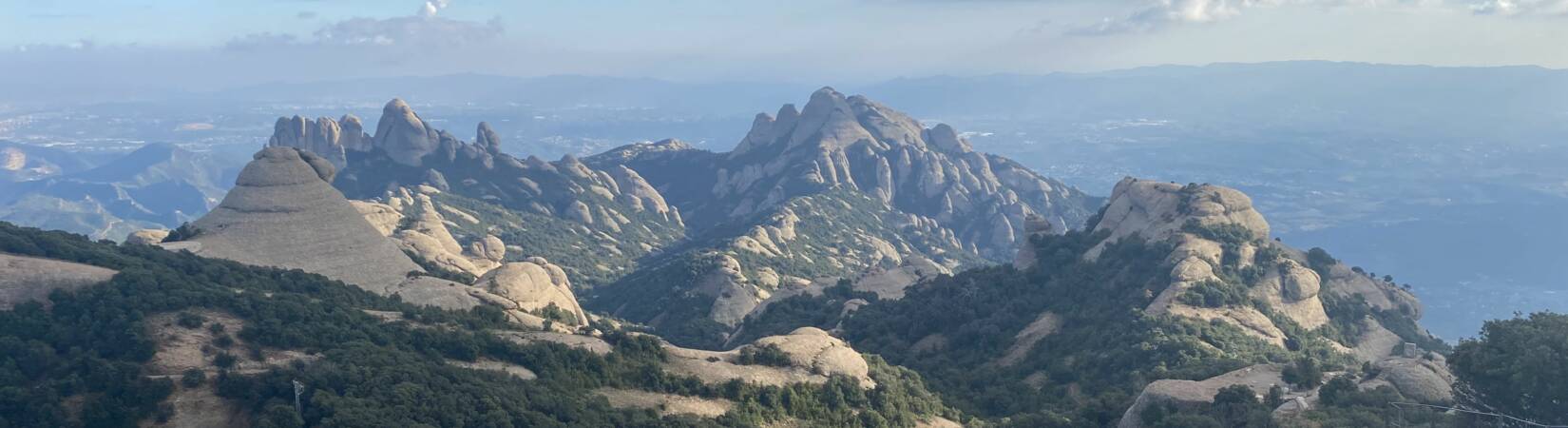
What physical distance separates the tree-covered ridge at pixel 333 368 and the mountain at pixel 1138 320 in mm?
15961

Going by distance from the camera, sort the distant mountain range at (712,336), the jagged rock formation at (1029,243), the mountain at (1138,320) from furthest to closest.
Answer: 1. the jagged rock formation at (1029,243)
2. the mountain at (1138,320)
3. the distant mountain range at (712,336)

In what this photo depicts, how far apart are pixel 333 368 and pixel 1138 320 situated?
68.2 meters

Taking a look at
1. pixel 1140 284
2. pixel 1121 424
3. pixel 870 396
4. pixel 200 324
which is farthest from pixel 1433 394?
pixel 200 324

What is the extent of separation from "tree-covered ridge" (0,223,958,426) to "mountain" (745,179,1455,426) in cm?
1596

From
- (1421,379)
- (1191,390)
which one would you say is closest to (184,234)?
(1191,390)

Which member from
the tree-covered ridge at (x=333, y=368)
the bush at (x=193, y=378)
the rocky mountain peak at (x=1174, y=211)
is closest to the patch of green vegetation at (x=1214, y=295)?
the rocky mountain peak at (x=1174, y=211)

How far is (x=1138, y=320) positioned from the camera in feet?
340

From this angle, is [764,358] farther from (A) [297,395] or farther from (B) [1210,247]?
(B) [1210,247]

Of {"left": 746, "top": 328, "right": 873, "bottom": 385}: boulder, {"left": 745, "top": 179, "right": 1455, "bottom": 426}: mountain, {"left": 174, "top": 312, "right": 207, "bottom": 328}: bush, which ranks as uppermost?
{"left": 174, "top": 312, "right": 207, "bottom": 328}: bush

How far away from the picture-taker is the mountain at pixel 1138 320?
88062 millimetres

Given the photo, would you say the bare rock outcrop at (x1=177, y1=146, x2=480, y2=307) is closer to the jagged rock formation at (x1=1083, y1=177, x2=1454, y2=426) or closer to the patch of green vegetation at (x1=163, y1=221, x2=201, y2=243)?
the patch of green vegetation at (x1=163, y1=221, x2=201, y2=243)

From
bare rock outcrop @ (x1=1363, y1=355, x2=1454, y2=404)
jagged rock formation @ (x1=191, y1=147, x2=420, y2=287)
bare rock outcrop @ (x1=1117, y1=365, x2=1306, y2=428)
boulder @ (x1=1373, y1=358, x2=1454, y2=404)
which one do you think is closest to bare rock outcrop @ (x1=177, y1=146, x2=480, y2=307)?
jagged rock formation @ (x1=191, y1=147, x2=420, y2=287)

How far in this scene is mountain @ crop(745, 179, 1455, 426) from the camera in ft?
289

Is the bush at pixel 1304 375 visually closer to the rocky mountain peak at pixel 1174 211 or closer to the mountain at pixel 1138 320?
the mountain at pixel 1138 320
